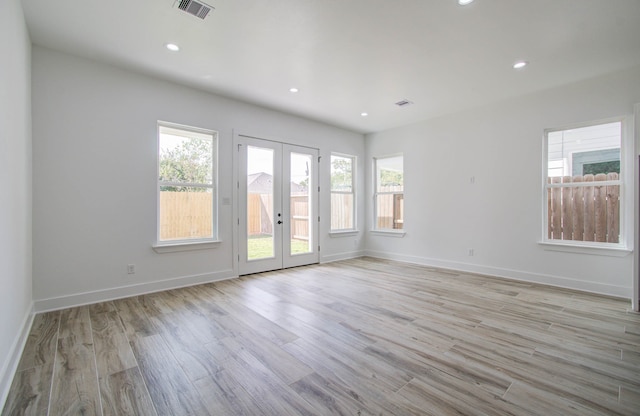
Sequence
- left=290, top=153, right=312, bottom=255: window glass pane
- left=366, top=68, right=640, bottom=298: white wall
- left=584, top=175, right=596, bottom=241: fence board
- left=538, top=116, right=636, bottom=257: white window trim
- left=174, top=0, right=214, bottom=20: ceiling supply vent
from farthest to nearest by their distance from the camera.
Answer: left=290, top=153, right=312, bottom=255: window glass pane, left=584, top=175, right=596, bottom=241: fence board, left=366, top=68, right=640, bottom=298: white wall, left=538, top=116, right=636, bottom=257: white window trim, left=174, top=0, right=214, bottom=20: ceiling supply vent

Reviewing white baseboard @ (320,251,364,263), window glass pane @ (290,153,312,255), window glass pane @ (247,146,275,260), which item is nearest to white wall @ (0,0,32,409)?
window glass pane @ (247,146,275,260)

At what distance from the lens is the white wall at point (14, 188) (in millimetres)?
1912

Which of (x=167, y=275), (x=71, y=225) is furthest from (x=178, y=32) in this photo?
(x=167, y=275)

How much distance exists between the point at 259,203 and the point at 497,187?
4.02 m

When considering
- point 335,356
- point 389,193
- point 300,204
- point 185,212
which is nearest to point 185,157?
point 185,212

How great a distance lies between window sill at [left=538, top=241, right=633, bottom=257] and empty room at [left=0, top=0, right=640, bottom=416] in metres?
0.03

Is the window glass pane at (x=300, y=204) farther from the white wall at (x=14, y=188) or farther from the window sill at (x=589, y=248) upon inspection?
the window sill at (x=589, y=248)

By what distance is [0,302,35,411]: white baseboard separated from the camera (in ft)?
5.77

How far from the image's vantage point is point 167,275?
13.3ft

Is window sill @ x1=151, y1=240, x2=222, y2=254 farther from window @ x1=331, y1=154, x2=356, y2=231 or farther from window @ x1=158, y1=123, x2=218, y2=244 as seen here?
window @ x1=331, y1=154, x2=356, y2=231

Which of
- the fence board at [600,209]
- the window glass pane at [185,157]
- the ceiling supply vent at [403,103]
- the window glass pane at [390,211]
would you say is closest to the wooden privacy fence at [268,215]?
the window glass pane at [185,157]

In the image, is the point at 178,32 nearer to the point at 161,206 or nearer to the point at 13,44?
the point at 13,44

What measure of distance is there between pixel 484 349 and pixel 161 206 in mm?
4087

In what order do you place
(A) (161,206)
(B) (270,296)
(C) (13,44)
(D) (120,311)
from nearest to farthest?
(C) (13,44)
(D) (120,311)
(B) (270,296)
(A) (161,206)
